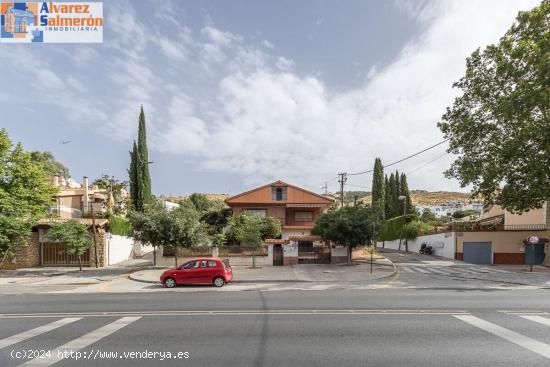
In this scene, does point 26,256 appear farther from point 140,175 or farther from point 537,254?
point 537,254

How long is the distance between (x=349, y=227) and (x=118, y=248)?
2096 centimetres

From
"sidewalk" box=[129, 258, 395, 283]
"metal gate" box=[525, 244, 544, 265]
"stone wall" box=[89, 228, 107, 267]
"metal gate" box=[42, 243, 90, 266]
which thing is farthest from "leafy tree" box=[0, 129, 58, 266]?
"metal gate" box=[525, 244, 544, 265]

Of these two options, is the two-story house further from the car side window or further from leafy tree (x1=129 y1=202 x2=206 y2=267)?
the car side window

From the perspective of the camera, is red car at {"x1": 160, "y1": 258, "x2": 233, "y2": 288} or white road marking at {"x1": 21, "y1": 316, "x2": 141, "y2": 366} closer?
white road marking at {"x1": 21, "y1": 316, "x2": 141, "y2": 366}

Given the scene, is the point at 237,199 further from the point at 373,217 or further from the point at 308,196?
the point at 373,217

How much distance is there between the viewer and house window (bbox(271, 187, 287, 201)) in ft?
128

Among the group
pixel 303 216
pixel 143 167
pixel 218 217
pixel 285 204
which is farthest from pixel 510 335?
pixel 143 167

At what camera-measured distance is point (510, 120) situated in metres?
23.0

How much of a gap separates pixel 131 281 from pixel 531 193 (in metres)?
28.3

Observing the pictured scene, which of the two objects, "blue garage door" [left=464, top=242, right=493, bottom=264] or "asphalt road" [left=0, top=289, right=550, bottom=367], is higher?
"asphalt road" [left=0, top=289, right=550, bottom=367]

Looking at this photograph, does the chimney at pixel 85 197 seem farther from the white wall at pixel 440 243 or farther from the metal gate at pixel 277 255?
the white wall at pixel 440 243

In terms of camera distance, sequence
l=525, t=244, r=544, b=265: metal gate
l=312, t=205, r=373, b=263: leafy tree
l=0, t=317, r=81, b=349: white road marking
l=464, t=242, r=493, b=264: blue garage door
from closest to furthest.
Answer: l=0, t=317, r=81, b=349: white road marking < l=312, t=205, r=373, b=263: leafy tree < l=525, t=244, r=544, b=265: metal gate < l=464, t=242, r=493, b=264: blue garage door

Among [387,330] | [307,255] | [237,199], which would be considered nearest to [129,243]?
[237,199]

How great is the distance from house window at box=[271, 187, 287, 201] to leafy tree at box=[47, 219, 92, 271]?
20.1 metres
